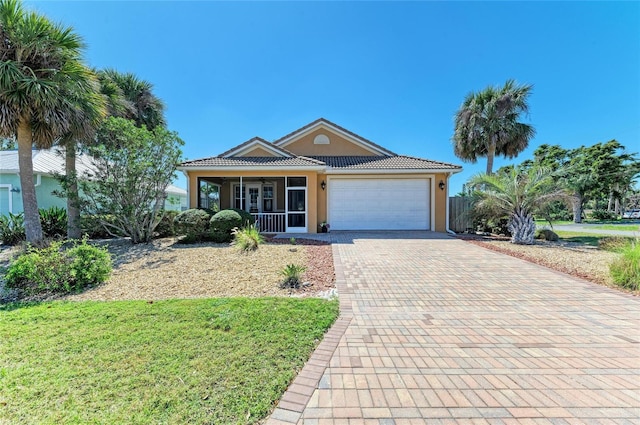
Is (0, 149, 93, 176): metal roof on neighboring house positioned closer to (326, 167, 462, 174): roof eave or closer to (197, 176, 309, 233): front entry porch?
(197, 176, 309, 233): front entry porch

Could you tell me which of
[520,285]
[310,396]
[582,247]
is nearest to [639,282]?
[520,285]

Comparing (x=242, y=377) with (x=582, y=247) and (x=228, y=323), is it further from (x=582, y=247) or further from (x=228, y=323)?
(x=582, y=247)

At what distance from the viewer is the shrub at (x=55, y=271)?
17.8 ft

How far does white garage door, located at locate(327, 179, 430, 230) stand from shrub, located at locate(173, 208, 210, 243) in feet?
21.4

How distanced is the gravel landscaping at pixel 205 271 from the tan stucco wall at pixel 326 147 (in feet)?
28.6

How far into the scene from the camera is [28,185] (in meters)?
9.07

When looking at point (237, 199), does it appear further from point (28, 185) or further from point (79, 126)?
point (28, 185)

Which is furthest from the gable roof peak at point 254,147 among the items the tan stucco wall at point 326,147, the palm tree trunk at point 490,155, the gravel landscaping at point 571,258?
the palm tree trunk at point 490,155

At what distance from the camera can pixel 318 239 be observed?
11703 millimetres

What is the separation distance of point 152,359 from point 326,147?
15.5m

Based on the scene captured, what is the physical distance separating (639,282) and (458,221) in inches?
372

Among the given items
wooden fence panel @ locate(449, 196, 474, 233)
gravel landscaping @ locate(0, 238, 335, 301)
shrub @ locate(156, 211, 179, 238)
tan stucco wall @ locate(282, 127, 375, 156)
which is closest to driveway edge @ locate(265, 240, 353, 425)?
gravel landscaping @ locate(0, 238, 335, 301)

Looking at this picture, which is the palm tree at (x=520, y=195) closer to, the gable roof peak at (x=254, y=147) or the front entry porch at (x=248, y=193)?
the gable roof peak at (x=254, y=147)

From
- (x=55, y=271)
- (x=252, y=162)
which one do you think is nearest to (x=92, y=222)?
(x=55, y=271)
